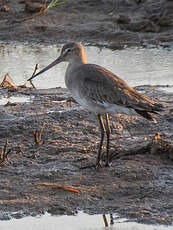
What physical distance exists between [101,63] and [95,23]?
3.31 meters

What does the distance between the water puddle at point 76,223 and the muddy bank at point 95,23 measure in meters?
8.21

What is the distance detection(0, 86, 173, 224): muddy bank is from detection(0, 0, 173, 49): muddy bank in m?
5.62

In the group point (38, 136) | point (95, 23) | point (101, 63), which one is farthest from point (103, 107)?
point (95, 23)

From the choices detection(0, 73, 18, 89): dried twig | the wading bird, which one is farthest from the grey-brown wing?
Result: detection(0, 73, 18, 89): dried twig

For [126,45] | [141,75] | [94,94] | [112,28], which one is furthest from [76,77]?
[112,28]

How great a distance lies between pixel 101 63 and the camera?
10781mm

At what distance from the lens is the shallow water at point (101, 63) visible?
9586 mm

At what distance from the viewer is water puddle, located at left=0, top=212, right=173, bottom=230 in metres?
4.57

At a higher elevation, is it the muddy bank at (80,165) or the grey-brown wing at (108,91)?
the grey-brown wing at (108,91)

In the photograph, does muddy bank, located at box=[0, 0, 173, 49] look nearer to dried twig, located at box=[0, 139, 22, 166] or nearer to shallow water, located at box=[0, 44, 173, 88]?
shallow water, located at box=[0, 44, 173, 88]

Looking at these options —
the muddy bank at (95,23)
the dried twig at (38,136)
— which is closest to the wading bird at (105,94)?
the dried twig at (38,136)

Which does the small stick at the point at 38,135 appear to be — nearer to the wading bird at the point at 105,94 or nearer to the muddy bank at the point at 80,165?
the muddy bank at the point at 80,165

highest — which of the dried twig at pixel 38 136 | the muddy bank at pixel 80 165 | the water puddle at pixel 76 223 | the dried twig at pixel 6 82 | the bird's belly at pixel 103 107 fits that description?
the bird's belly at pixel 103 107

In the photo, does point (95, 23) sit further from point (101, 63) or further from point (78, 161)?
point (78, 161)
